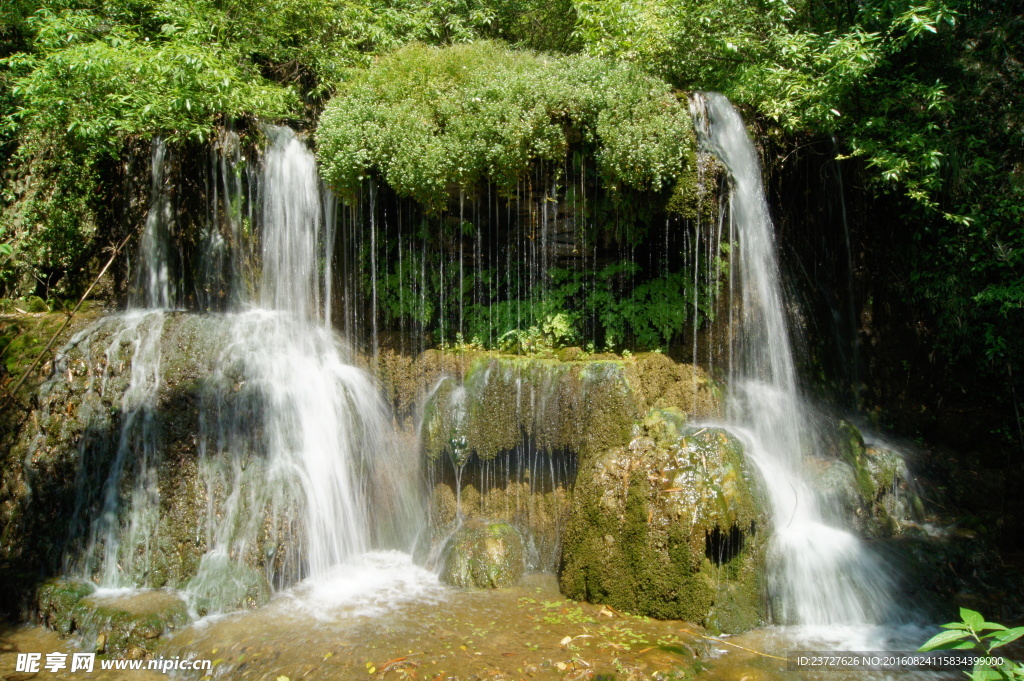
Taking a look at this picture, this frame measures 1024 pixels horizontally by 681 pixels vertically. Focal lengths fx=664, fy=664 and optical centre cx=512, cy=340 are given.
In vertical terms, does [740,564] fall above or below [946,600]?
above

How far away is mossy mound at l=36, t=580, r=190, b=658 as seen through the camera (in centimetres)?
565

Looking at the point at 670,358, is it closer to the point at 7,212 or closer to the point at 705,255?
the point at 705,255

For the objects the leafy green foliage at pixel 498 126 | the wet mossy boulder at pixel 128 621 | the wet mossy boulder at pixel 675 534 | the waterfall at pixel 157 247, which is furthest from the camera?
the waterfall at pixel 157 247

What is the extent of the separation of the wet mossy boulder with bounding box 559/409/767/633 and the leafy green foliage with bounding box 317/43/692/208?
10.2ft

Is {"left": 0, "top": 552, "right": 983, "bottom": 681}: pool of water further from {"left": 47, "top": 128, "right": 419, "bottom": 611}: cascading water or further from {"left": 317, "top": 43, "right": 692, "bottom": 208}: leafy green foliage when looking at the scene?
{"left": 317, "top": 43, "right": 692, "bottom": 208}: leafy green foliage

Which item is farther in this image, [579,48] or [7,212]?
[579,48]

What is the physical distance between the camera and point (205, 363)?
7.51 m

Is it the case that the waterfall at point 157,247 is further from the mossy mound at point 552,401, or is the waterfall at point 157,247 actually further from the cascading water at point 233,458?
the mossy mound at point 552,401

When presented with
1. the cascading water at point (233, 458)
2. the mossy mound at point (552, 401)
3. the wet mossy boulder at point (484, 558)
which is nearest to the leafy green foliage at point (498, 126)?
the mossy mound at point (552, 401)

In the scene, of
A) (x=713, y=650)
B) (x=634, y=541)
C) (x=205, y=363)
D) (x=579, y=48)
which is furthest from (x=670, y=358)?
(x=579, y=48)

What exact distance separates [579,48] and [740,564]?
9.32m

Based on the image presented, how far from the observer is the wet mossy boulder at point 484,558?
6.77m

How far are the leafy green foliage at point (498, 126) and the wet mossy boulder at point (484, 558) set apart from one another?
396 centimetres

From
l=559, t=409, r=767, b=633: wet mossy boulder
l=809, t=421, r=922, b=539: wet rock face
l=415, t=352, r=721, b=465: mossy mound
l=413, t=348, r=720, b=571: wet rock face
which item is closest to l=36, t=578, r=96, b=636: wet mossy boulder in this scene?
l=413, t=348, r=720, b=571: wet rock face
